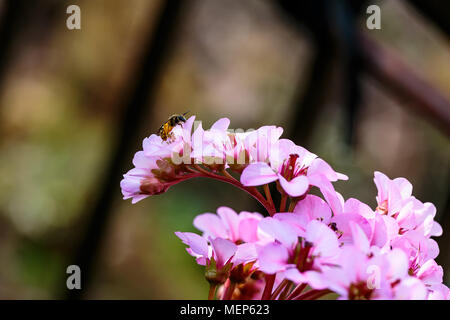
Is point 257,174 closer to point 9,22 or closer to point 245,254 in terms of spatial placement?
point 245,254

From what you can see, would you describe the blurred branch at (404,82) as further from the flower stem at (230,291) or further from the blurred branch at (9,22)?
the blurred branch at (9,22)

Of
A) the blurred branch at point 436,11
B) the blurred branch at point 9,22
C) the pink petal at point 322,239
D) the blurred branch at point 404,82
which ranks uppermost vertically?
the blurred branch at point 9,22

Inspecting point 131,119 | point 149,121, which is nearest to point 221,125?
point 131,119

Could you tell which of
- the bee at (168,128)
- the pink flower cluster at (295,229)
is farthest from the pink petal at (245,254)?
the bee at (168,128)

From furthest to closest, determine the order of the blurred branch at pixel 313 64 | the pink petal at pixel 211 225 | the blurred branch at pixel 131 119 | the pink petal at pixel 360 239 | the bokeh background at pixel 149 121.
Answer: the bokeh background at pixel 149 121 → the blurred branch at pixel 131 119 → the blurred branch at pixel 313 64 → the pink petal at pixel 211 225 → the pink petal at pixel 360 239

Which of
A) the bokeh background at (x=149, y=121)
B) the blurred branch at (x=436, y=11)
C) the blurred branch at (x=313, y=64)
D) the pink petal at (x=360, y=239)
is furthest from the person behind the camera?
the bokeh background at (x=149, y=121)
